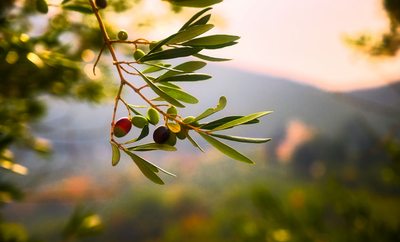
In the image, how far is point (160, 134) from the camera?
0.70ft

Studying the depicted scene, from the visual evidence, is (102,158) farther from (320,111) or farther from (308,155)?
(320,111)

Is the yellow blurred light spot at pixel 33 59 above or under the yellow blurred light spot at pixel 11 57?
above

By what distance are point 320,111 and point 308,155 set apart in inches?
20.3

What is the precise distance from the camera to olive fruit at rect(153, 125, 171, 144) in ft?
0.70

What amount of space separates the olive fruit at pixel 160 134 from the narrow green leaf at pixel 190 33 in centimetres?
7

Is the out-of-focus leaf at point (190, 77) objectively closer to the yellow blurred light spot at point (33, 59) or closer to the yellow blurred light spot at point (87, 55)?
the yellow blurred light spot at point (33, 59)

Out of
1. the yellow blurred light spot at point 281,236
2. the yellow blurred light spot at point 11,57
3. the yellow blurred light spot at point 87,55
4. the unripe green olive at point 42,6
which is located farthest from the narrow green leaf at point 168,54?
the yellow blurred light spot at point 281,236

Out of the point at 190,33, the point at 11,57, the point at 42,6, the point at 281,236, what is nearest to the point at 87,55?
the point at 11,57

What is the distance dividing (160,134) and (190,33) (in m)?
0.08

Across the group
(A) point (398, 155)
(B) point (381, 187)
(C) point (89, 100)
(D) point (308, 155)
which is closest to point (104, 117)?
(C) point (89, 100)

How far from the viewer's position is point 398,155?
122cm

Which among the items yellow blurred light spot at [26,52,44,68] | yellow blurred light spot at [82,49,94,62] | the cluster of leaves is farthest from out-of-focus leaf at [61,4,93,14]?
yellow blurred light spot at [82,49,94,62]

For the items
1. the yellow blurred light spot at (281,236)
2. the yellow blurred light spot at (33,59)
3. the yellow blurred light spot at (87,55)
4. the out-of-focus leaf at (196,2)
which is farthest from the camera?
the yellow blurred light spot at (281,236)

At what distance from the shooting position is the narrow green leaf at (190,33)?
183 millimetres
